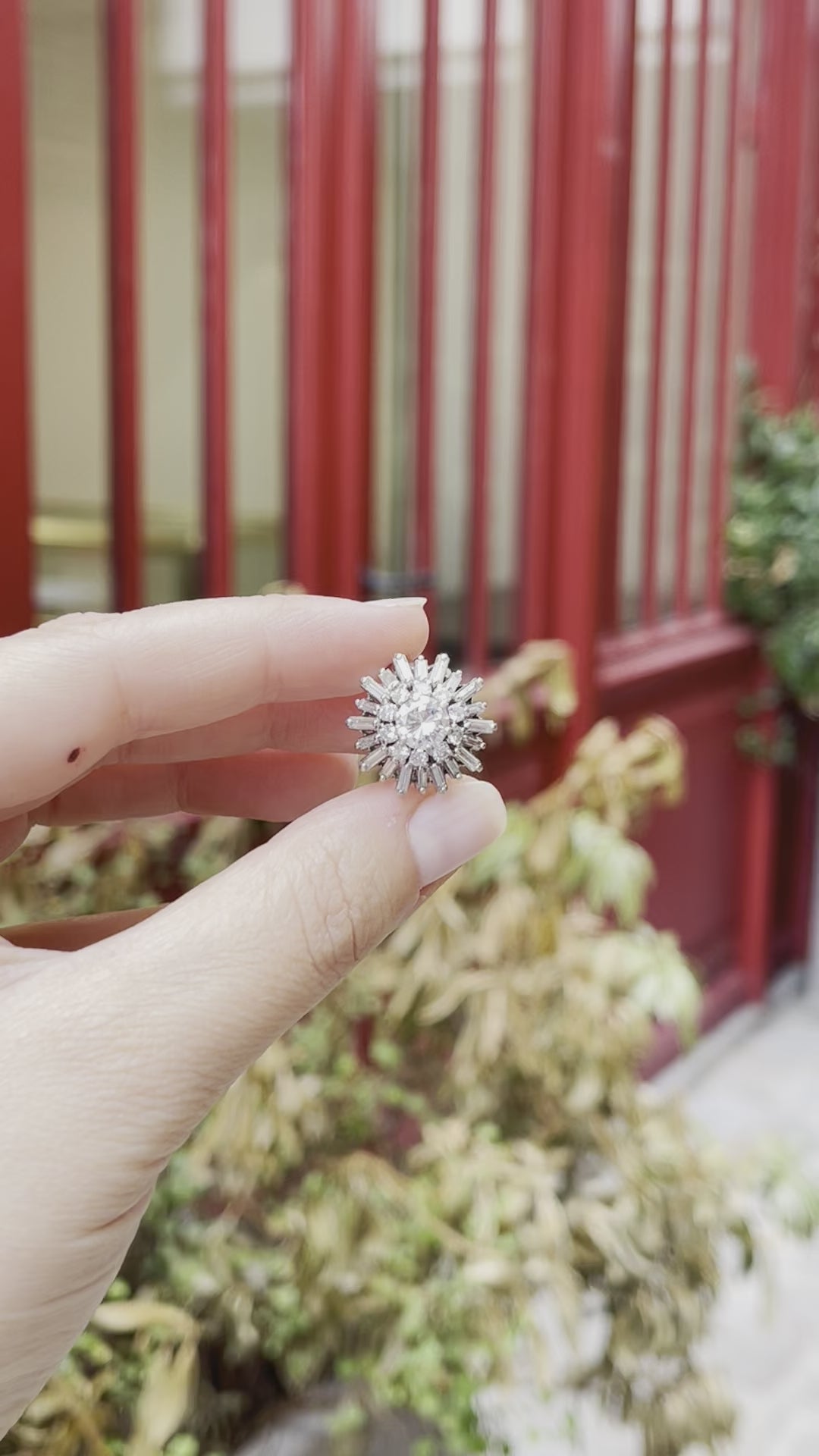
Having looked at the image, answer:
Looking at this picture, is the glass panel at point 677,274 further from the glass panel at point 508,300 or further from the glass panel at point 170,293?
the glass panel at point 170,293

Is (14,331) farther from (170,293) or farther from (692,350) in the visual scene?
(692,350)

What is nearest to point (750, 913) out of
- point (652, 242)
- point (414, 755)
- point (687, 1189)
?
point (652, 242)

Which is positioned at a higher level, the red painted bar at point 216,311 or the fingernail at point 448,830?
the red painted bar at point 216,311

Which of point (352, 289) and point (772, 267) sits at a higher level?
point (772, 267)

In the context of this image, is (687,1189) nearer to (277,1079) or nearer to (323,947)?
(277,1079)

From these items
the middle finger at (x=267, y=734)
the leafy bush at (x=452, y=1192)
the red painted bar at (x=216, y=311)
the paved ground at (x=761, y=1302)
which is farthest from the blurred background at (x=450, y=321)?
the middle finger at (x=267, y=734)

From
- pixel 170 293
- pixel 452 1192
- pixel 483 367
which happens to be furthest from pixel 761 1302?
pixel 170 293
